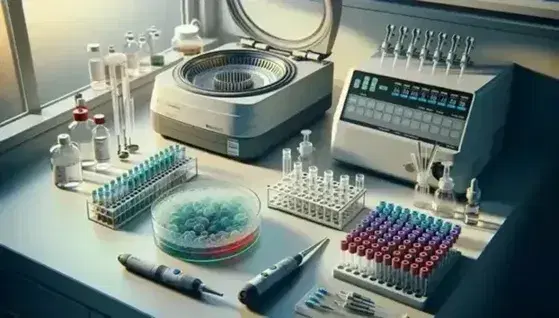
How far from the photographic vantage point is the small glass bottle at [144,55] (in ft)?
6.13

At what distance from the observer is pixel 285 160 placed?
4.87 ft

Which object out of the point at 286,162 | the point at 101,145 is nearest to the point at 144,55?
the point at 101,145

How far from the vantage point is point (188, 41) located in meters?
Result: 1.90

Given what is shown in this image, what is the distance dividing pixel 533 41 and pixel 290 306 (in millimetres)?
850

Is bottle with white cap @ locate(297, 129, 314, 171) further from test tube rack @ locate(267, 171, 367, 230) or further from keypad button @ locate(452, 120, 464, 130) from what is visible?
keypad button @ locate(452, 120, 464, 130)

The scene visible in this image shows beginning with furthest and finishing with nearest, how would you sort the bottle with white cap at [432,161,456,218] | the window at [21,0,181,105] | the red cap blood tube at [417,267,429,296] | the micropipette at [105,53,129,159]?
the window at [21,0,181,105]
the micropipette at [105,53,129,159]
the bottle with white cap at [432,161,456,218]
the red cap blood tube at [417,267,429,296]

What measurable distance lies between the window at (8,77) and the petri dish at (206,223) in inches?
18.8

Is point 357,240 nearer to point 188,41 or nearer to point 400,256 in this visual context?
point 400,256

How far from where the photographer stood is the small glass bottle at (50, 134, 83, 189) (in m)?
1.44

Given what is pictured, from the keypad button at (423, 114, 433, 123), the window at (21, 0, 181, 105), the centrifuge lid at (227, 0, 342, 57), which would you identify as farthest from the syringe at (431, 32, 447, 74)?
the window at (21, 0, 181, 105)

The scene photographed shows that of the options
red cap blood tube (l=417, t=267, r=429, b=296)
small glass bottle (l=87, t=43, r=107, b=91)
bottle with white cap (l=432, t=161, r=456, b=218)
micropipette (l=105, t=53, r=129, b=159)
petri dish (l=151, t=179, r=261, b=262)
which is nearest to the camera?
red cap blood tube (l=417, t=267, r=429, b=296)

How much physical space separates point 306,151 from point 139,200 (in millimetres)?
364

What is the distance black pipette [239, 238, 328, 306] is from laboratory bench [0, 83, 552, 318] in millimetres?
18

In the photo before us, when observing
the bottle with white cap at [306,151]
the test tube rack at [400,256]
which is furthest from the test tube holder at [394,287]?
the bottle with white cap at [306,151]
